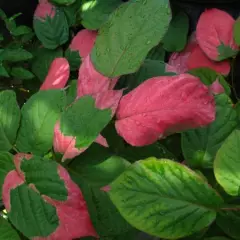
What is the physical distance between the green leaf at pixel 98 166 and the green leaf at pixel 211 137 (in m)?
0.08

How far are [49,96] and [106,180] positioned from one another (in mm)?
115

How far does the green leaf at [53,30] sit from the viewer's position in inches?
43.9

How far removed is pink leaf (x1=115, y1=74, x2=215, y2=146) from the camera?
1.40ft

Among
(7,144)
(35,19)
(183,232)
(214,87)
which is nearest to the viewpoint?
(183,232)

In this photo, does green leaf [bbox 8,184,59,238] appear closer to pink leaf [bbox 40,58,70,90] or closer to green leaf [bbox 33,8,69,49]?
pink leaf [bbox 40,58,70,90]

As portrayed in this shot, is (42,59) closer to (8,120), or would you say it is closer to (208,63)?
(208,63)

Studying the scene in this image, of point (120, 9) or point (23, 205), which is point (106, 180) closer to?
point (23, 205)

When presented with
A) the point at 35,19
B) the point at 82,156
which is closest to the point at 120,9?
the point at 82,156

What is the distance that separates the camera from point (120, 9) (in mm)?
492

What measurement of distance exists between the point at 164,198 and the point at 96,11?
0.80 m

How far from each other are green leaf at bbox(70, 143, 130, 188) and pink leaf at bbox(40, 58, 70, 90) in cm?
10

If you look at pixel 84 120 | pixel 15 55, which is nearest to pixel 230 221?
pixel 84 120

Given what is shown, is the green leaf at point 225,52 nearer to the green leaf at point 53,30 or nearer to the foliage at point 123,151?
the green leaf at point 53,30

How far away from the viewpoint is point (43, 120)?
1.60ft
